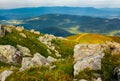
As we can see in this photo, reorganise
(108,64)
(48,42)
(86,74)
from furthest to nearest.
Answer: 1. (48,42)
2. (108,64)
3. (86,74)

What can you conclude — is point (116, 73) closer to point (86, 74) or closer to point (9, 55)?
point (86, 74)

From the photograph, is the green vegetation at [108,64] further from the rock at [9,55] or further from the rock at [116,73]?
the rock at [9,55]

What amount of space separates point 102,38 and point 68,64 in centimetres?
11516

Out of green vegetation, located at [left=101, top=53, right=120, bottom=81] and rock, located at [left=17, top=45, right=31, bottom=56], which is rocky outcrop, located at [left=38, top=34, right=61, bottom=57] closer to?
rock, located at [left=17, top=45, right=31, bottom=56]

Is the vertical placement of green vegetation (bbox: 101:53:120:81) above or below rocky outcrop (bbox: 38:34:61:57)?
above

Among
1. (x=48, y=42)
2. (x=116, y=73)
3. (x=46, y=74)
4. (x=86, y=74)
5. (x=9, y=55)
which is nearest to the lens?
(x=86, y=74)

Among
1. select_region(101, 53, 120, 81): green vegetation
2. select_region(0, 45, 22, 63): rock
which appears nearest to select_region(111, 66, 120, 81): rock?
select_region(101, 53, 120, 81): green vegetation

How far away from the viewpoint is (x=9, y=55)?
1811 inches

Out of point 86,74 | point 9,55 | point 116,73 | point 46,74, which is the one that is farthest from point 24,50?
point 116,73

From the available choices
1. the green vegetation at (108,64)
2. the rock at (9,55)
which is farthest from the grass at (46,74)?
the rock at (9,55)

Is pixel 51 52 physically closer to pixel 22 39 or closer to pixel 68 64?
pixel 22 39

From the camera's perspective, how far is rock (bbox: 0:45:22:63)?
45.6 meters

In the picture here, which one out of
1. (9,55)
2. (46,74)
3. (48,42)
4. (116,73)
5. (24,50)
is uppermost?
(116,73)

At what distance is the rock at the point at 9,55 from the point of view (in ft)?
150
